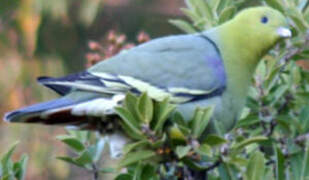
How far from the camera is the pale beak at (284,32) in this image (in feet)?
6.28

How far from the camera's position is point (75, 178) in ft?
13.4

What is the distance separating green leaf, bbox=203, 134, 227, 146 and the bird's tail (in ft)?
0.94

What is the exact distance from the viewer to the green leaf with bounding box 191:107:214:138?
1597 mm

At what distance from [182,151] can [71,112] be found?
1.22 ft

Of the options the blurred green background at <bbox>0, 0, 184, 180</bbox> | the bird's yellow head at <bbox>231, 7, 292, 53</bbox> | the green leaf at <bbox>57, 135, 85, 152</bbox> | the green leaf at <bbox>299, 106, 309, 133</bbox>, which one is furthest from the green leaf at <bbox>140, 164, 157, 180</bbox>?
the blurred green background at <bbox>0, 0, 184, 180</bbox>

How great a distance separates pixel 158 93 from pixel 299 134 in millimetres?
471

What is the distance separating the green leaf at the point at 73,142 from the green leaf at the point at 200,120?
0.42m

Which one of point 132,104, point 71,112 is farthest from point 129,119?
point 71,112

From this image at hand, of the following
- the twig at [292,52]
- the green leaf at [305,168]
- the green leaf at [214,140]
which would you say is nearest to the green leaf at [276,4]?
the twig at [292,52]

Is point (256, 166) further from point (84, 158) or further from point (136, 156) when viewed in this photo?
point (84, 158)

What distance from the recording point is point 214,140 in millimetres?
1575

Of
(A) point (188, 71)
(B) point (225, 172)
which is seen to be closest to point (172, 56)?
(A) point (188, 71)

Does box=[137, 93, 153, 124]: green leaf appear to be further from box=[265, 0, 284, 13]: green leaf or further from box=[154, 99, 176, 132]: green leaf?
box=[265, 0, 284, 13]: green leaf

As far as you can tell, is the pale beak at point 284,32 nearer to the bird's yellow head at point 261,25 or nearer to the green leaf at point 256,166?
the bird's yellow head at point 261,25
